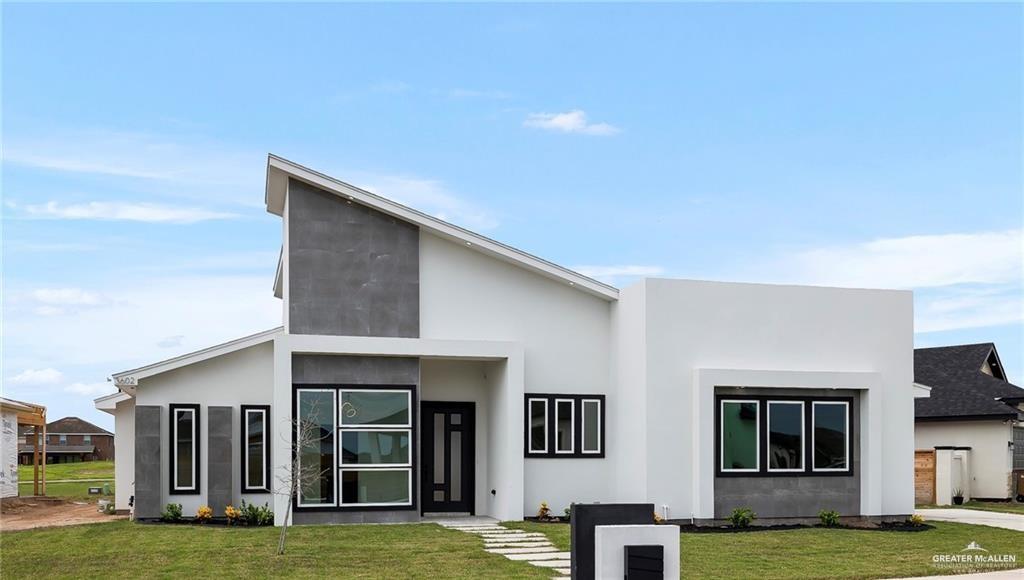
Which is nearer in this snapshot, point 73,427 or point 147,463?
point 147,463

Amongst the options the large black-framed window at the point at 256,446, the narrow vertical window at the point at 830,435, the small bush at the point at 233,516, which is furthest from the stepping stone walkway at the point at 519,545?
the narrow vertical window at the point at 830,435

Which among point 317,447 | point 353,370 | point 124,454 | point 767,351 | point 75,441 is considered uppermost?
point 767,351

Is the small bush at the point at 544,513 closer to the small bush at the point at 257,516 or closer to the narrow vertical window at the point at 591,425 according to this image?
the narrow vertical window at the point at 591,425

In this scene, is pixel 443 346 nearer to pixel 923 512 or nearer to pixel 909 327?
pixel 909 327

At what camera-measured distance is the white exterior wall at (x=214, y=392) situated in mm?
18375

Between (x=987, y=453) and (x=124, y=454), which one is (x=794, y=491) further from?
(x=124, y=454)

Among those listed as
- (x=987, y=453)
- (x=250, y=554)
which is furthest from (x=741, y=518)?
(x=987, y=453)

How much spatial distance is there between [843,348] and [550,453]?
242 inches

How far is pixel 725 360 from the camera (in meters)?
19.2

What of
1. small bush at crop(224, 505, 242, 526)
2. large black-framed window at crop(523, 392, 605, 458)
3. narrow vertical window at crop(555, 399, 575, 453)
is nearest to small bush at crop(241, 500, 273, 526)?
small bush at crop(224, 505, 242, 526)

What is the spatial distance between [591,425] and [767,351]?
371 cm

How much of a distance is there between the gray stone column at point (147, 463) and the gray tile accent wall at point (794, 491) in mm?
10209

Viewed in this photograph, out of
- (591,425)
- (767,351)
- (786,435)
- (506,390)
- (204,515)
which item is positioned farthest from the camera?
(591,425)

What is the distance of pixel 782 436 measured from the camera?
63.3 ft
